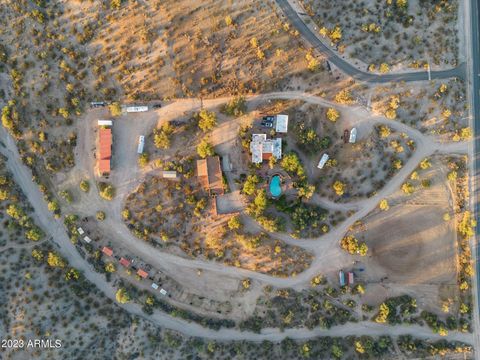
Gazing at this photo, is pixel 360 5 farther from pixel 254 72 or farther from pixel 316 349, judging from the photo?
pixel 316 349

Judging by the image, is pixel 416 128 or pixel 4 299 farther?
pixel 416 128

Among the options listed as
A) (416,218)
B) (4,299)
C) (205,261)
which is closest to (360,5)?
(416,218)

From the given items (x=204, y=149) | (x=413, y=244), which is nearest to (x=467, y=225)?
(x=413, y=244)

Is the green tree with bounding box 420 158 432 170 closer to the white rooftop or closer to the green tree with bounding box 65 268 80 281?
the white rooftop

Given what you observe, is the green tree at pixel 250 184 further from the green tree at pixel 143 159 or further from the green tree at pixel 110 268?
the green tree at pixel 110 268

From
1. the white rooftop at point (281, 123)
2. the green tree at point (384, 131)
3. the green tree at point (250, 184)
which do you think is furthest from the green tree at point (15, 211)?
the green tree at point (384, 131)

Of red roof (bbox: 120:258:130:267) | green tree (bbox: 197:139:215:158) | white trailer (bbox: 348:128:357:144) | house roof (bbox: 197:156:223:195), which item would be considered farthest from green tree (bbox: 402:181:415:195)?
red roof (bbox: 120:258:130:267)

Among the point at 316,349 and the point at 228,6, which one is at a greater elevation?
the point at 228,6
